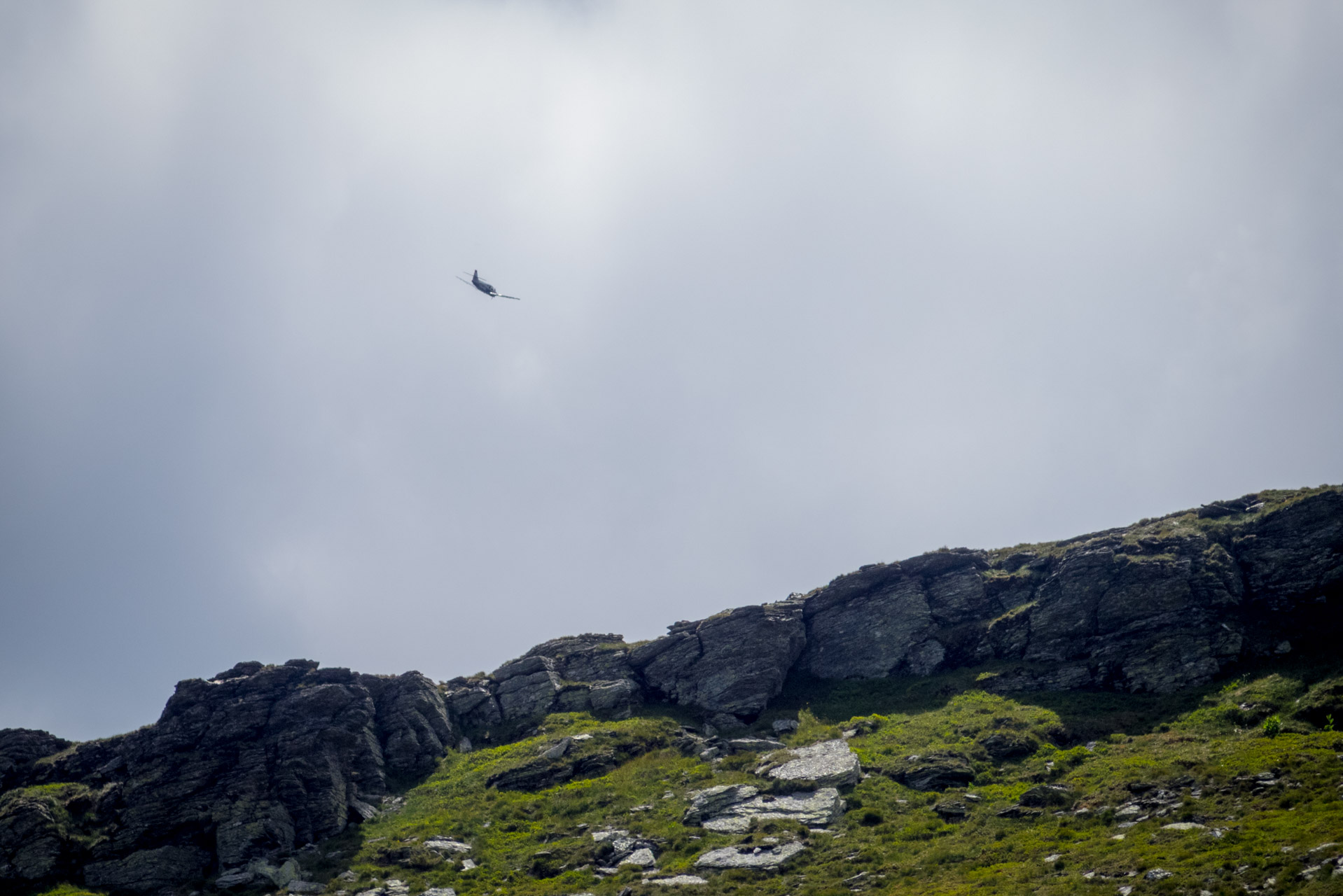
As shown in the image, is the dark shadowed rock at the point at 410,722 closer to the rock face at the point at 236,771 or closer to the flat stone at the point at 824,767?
the rock face at the point at 236,771

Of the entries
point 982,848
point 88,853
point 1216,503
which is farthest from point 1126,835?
point 88,853

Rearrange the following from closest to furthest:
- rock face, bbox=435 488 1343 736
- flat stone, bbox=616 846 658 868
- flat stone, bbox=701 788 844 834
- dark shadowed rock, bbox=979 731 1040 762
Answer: flat stone, bbox=616 846 658 868, flat stone, bbox=701 788 844 834, dark shadowed rock, bbox=979 731 1040 762, rock face, bbox=435 488 1343 736

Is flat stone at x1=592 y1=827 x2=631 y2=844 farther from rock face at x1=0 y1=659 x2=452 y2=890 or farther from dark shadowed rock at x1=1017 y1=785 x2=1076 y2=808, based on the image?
dark shadowed rock at x1=1017 y1=785 x2=1076 y2=808

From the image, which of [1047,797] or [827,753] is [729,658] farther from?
[1047,797]

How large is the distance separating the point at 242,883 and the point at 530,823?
1651cm

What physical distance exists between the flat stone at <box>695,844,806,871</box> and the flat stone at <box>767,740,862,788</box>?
670 centimetres

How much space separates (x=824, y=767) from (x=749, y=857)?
31.7 feet

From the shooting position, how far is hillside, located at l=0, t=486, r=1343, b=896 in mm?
31562

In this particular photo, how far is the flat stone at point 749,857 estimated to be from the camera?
33875 millimetres

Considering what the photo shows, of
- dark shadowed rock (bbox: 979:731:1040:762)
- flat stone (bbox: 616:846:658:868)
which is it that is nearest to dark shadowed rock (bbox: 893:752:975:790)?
dark shadowed rock (bbox: 979:731:1040:762)

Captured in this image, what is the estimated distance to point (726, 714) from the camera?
193 feet

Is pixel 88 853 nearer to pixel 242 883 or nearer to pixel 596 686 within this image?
Result: pixel 242 883

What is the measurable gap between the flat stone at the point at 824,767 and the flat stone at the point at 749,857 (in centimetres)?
670

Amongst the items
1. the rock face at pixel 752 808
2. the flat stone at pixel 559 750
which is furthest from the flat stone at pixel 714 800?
the flat stone at pixel 559 750
